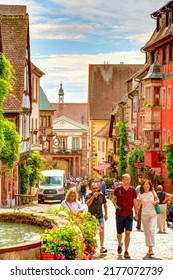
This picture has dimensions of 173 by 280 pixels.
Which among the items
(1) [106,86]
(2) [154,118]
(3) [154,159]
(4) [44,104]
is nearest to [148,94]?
(2) [154,118]

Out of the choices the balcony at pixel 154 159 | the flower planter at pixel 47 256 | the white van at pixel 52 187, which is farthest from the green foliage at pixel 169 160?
the flower planter at pixel 47 256

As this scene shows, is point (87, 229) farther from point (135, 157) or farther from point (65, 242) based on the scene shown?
point (135, 157)

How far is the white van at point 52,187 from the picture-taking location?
144 feet

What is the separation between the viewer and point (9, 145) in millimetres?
33562

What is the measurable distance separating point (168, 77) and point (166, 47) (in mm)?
1580

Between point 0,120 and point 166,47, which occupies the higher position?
point 166,47

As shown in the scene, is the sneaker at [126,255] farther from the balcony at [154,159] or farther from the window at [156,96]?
the window at [156,96]

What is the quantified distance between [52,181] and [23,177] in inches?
158

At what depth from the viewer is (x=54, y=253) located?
12.2 meters

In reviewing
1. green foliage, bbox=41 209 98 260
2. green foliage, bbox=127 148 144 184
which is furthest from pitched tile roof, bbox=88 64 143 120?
green foliage, bbox=41 209 98 260

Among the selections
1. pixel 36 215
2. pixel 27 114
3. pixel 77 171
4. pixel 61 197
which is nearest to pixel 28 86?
pixel 27 114

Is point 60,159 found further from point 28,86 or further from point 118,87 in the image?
point 28,86

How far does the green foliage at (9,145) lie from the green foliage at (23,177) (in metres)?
6.49
